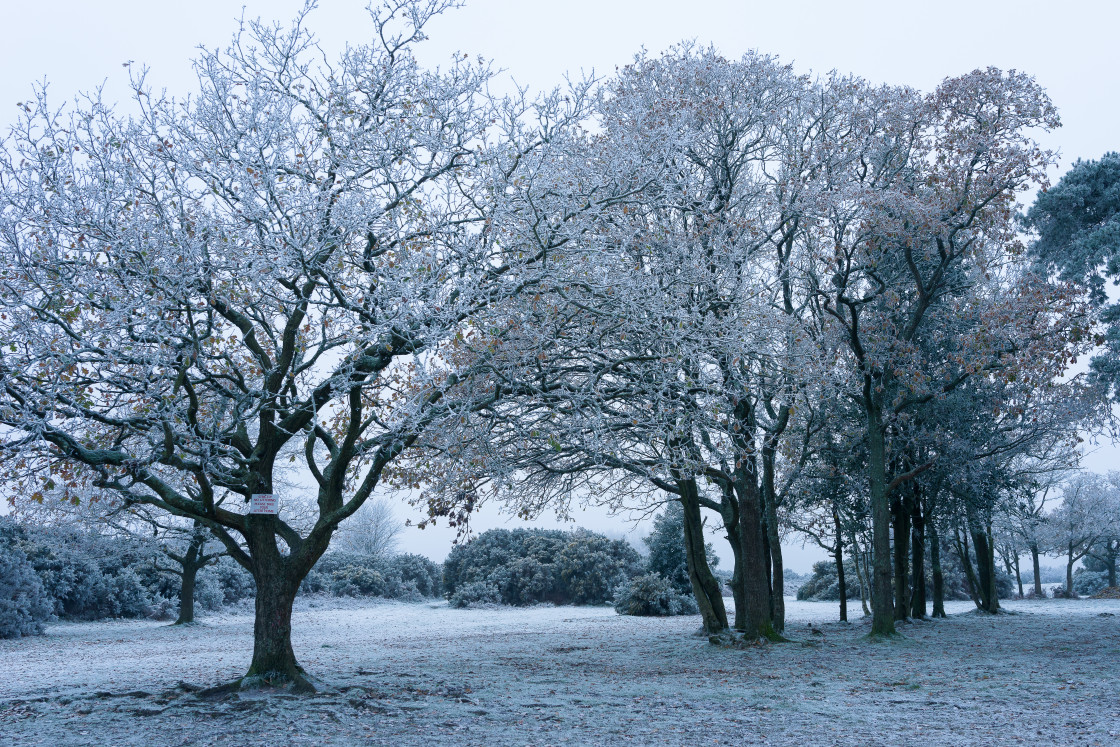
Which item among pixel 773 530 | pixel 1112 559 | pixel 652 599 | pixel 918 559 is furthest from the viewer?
pixel 1112 559

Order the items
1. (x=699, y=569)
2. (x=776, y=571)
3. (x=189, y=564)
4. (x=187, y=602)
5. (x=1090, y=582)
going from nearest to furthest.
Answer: (x=699, y=569) → (x=776, y=571) → (x=189, y=564) → (x=187, y=602) → (x=1090, y=582)

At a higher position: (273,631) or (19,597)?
(273,631)

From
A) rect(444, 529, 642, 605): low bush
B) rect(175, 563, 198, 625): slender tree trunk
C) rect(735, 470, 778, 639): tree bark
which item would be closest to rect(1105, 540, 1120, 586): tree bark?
rect(444, 529, 642, 605): low bush

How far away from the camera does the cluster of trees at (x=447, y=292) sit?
776cm

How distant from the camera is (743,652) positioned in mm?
13688

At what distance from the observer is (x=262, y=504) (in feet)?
28.6

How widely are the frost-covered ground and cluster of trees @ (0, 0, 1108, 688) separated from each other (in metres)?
1.58

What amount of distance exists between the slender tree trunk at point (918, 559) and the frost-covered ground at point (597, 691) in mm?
3349

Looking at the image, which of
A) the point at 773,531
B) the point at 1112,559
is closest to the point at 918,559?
the point at 773,531

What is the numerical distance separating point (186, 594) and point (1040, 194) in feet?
81.2

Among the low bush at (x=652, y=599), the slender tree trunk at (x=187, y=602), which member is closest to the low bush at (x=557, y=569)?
the low bush at (x=652, y=599)

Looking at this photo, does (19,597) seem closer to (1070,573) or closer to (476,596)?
(476,596)

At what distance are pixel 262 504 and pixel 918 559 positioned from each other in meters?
19.2

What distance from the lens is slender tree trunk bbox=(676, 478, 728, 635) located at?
603 inches
